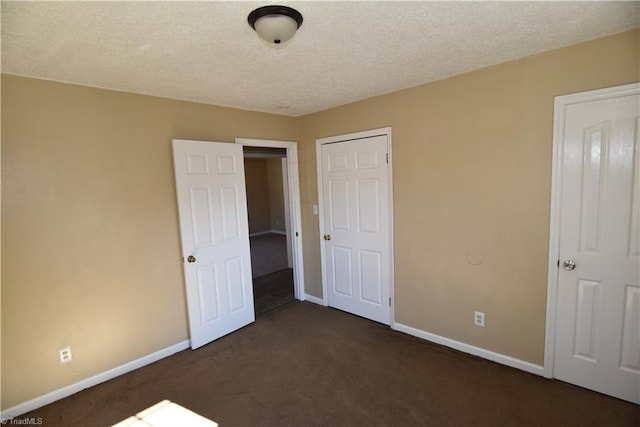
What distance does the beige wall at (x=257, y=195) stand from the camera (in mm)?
8992

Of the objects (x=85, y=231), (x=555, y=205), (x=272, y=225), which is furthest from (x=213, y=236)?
(x=272, y=225)

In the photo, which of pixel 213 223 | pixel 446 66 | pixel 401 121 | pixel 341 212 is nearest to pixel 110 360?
pixel 213 223

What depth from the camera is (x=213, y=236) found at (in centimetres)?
313

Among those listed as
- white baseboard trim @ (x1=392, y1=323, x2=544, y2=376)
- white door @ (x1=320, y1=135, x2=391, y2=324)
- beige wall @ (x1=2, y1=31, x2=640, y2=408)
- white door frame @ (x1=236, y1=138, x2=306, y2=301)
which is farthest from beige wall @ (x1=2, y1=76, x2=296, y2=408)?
white baseboard trim @ (x1=392, y1=323, x2=544, y2=376)

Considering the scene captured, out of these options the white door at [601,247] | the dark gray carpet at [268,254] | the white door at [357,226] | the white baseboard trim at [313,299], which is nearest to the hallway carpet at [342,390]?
the white door at [601,247]

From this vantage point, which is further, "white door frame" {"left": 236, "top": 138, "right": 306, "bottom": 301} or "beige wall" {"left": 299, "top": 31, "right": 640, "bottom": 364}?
"white door frame" {"left": 236, "top": 138, "right": 306, "bottom": 301}

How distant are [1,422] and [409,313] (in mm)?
3304

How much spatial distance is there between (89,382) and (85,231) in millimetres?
1228

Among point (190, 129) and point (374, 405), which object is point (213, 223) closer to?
point (190, 129)

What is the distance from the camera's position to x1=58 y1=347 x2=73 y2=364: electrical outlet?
7.75ft

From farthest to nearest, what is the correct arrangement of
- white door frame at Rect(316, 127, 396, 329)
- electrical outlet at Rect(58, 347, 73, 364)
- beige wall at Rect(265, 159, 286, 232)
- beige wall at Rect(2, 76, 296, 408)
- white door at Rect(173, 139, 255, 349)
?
beige wall at Rect(265, 159, 286, 232) < white door frame at Rect(316, 127, 396, 329) < white door at Rect(173, 139, 255, 349) < electrical outlet at Rect(58, 347, 73, 364) < beige wall at Rect(2, 76, 296, 408)

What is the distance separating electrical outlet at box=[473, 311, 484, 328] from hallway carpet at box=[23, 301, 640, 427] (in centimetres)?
30

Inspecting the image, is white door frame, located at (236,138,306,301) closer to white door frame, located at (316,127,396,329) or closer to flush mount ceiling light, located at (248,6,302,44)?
white door frame, located at (316,127,396,329)

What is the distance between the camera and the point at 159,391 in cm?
242
